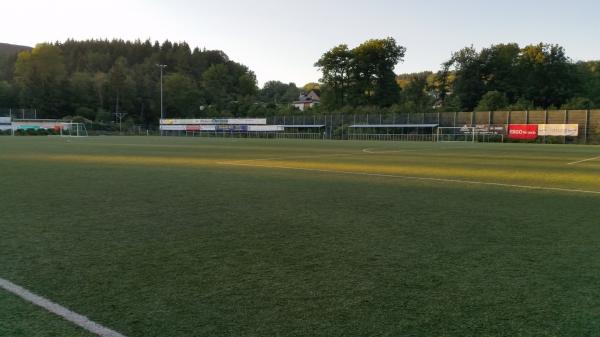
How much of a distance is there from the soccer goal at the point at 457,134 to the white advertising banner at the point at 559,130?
19.2 ft

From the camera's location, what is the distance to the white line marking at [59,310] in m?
2.49

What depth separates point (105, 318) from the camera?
265cm

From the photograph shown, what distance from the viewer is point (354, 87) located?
80.2 metres

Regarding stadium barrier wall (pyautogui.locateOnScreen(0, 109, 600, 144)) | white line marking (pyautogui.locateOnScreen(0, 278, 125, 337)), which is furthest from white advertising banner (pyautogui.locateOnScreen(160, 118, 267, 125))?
white line marking (pyautogui.locateOnScreen(0, 278, 125, 337))

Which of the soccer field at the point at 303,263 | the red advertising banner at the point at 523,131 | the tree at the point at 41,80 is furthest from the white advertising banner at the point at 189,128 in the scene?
the soccer field at the point at 303,263

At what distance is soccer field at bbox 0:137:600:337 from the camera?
105 inches

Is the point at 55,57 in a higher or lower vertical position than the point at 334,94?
higher

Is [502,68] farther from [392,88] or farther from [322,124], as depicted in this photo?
[322,124]

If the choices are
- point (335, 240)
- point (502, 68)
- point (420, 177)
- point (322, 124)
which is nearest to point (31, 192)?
point (335, 240)

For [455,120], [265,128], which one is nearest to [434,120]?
[455,120]

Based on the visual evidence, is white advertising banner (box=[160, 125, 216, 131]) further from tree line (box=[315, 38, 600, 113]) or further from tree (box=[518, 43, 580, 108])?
tree (box=[518, 43, 580, 108])

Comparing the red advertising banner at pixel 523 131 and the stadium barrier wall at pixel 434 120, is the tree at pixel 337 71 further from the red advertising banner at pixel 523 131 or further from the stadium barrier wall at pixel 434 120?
the red advertising banner at pixel 523 131

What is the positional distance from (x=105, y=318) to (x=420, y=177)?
29.8 feet

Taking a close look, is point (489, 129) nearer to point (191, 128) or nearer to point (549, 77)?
point (549, 77)
